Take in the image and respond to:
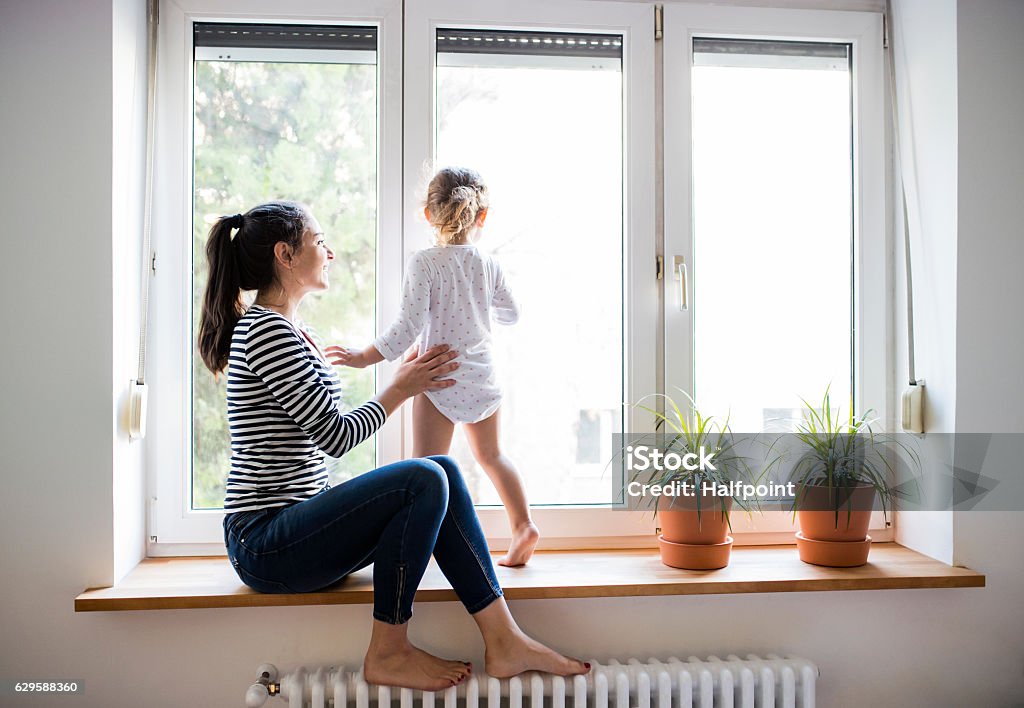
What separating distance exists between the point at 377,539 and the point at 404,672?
0.27m

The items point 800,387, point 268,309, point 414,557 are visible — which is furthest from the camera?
point 800,387

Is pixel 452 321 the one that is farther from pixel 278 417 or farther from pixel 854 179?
pixel 854 179

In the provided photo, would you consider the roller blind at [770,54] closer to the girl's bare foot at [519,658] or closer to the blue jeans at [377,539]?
the blue jeans at [377,539]

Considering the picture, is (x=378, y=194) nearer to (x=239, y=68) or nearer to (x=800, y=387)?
(x=239, y=68)

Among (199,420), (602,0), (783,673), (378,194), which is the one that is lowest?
(783,673)

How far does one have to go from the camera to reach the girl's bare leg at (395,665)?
60.0 inches

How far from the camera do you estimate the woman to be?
1510 mm

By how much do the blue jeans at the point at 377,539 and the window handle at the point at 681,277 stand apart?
0.80m

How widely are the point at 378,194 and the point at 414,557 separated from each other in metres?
0.92

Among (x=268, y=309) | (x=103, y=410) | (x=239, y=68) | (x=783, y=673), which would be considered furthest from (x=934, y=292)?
(x=103, y=410)

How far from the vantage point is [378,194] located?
6.29 feet

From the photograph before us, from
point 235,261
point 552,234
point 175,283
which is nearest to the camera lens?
point 235,261

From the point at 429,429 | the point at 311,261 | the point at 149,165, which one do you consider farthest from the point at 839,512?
the point at 149,165

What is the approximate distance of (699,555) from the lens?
5.81ft
